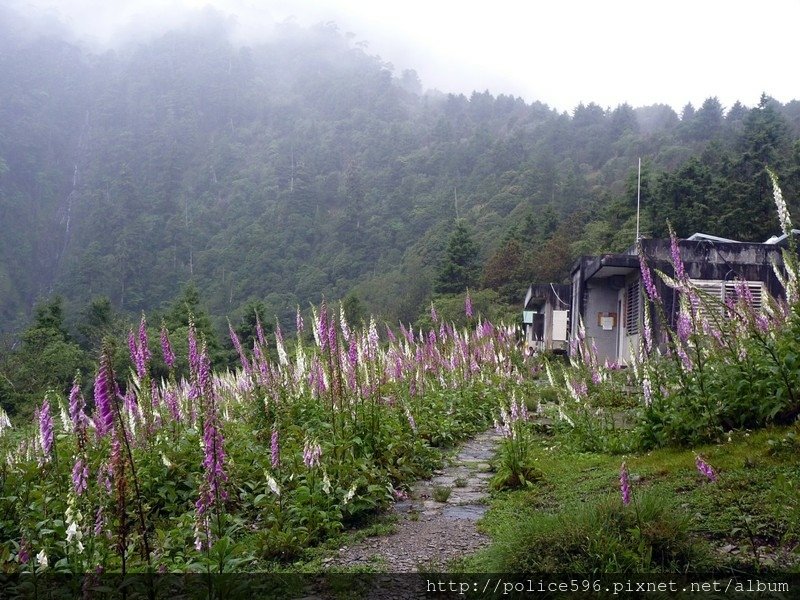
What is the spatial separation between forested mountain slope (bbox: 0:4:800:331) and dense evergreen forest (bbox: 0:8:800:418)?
13.6 inches

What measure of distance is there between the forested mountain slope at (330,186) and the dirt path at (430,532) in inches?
1509

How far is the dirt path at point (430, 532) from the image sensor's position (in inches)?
201

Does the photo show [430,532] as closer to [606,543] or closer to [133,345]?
[606,543]

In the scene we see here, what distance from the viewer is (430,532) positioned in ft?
19.3

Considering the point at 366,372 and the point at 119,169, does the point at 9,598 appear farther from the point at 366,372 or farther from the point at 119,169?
the point at 119,169

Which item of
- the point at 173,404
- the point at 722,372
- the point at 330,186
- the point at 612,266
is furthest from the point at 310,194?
the point at 722,372

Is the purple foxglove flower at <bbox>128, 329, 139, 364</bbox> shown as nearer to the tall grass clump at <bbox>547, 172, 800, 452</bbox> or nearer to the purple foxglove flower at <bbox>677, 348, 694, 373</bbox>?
the tall grass clump at <bbox>547, 172, 800, 452</bbox>

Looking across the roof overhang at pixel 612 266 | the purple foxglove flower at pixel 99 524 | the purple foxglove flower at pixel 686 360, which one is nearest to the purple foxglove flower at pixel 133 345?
the purple foxglove flower at pixel 99 524

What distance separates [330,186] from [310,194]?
6.59 m

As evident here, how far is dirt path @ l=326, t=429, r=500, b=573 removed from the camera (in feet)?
16.8

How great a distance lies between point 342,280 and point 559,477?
66.6 m

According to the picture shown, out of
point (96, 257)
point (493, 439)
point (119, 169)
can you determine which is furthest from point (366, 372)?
point (119, 169)

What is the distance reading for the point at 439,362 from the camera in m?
13.9

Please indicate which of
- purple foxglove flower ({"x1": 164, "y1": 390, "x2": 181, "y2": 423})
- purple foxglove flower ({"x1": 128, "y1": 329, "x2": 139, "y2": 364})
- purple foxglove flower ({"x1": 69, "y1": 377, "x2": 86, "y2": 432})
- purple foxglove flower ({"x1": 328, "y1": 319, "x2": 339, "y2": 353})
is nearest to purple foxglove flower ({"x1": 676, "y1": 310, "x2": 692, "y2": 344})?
purple foxglove flower ({"x1": 328, "y1": 319, "x2": 339, "y2": 353})
